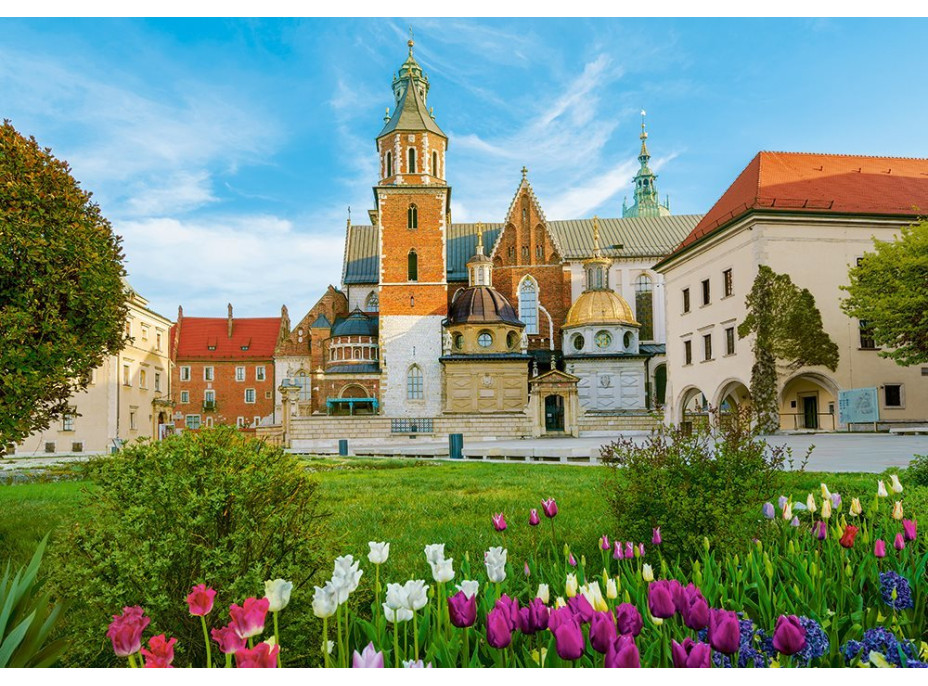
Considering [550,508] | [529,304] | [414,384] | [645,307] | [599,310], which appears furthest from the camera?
[645,307]

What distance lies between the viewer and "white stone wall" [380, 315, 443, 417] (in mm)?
53656

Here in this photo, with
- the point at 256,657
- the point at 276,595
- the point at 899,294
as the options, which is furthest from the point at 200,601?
the point at 899,294

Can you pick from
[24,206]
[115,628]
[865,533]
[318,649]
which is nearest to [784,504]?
[865,533]

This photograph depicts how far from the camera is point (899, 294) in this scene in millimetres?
27844

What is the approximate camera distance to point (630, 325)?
5544cm

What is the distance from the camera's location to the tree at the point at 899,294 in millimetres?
27688

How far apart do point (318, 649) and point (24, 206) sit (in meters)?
6.62

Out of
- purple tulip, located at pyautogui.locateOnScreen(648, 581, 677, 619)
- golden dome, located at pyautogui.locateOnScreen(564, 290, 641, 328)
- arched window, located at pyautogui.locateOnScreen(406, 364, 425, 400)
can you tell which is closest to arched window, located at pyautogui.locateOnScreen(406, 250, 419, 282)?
arched window, located at pyautogui.locateOnScreen(406, 364, 425, 400)

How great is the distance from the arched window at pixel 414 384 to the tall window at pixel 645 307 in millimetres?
19729

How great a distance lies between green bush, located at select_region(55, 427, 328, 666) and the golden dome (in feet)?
170

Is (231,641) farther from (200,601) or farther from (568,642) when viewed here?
(568,642)

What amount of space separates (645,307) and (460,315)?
691 inches

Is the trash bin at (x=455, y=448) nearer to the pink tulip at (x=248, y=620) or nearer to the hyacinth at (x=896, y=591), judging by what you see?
the hyacinth at (x=896, y=591)

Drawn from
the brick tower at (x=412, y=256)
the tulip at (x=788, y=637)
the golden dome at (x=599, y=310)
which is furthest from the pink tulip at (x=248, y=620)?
the golden dome at (x=599, y=310)
